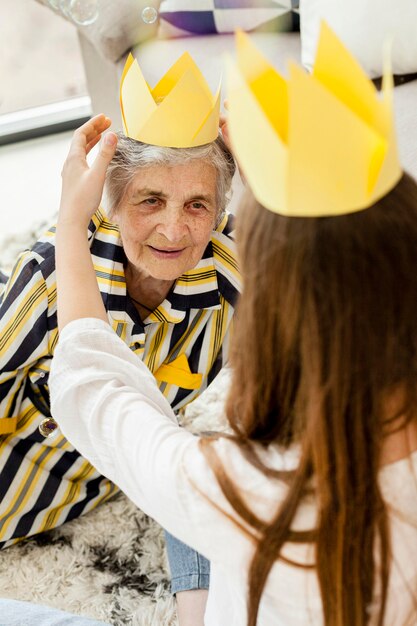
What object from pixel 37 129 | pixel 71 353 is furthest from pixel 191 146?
pixel 37 129

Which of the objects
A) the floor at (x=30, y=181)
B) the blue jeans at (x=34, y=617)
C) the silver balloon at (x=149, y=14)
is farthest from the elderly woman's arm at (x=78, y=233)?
the floor at (x=30, y=181)

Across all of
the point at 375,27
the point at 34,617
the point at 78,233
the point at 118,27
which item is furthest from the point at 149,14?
the point at 34,617

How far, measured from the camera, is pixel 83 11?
192 centimetres

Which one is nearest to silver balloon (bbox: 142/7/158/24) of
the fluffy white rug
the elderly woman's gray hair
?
the elderly woman's gray hair

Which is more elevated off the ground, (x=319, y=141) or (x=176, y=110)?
(x=319, y=141)

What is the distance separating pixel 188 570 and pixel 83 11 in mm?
1410

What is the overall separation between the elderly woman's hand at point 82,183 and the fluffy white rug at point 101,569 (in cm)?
82

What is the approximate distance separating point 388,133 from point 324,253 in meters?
0.13

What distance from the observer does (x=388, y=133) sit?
2.21 feet

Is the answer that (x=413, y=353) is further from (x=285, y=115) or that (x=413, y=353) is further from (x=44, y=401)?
(x=44, y=401)

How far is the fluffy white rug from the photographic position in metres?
1.45

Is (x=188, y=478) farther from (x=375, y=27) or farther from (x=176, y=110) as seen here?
(x=375, y=27)

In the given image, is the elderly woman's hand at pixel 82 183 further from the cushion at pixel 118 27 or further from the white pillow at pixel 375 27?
the cushion at pixel 118 27

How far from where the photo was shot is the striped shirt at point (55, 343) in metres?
1.30
